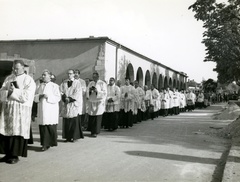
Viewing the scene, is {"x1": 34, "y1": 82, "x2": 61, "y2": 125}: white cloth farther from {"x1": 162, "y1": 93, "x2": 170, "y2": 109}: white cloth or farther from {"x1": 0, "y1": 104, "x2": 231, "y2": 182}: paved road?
{"x1": 162, "y1": 93, "x2": 170, "y2": 109}: white cloth

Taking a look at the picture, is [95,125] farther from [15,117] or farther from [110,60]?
[110,60]

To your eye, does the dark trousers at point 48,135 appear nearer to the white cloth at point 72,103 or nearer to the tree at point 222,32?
the white cloth at point 72,103

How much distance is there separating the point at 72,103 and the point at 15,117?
2817 millimetres

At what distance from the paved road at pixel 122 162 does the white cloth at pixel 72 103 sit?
0.74m

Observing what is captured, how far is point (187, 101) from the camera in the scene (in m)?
27.8

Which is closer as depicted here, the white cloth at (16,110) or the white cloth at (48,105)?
the white cloth at (16,110)

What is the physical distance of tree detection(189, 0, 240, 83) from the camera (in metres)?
16.6

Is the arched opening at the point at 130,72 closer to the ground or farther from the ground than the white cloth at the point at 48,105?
farther from the ground

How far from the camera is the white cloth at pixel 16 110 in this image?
20.4 feet

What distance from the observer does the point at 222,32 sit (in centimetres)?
1923

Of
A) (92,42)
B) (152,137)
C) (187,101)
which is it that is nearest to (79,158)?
(152,137)

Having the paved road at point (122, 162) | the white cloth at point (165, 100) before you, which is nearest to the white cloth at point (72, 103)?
the paved road at point (122, 162)

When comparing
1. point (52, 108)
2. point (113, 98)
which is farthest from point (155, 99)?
point (52, 108)

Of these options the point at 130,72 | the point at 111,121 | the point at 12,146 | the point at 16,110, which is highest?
the point at 130,72
